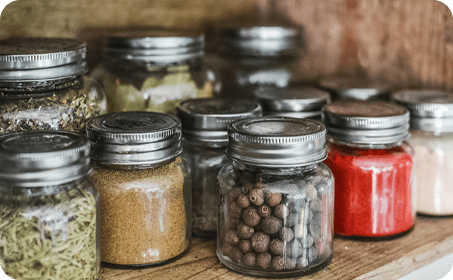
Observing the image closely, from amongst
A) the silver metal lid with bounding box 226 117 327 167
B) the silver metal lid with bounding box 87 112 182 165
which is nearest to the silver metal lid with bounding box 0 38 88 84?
the silver metal lid with bounding box 87 112 182 165

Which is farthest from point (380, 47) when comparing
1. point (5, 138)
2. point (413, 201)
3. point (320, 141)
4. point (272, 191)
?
point (5, 138)

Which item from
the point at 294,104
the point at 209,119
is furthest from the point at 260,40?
the point at 209,119

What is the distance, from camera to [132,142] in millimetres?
909

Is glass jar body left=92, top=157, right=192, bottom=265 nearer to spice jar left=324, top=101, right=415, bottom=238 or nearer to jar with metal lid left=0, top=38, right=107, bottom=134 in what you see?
jar with metal lid left=0, top=38, right=107, bottom=134

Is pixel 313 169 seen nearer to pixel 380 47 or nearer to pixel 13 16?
pixel 380 47

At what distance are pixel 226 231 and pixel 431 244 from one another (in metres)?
0.45

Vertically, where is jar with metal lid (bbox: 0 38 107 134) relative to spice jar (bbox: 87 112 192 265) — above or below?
above

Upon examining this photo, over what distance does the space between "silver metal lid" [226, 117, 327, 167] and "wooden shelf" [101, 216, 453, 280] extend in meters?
0.22

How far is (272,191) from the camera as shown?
35.4 inches

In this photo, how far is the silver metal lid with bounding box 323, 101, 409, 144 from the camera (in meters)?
1.06

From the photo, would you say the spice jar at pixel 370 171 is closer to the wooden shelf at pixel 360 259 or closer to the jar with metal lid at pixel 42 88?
the wooden shelf at pixel 360 259

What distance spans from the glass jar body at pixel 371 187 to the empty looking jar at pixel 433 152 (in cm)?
10

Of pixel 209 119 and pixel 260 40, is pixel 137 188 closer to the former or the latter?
pixel 209 119

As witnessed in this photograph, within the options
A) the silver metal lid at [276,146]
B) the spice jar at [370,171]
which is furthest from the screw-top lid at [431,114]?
the silver metal lid at [276,146]
